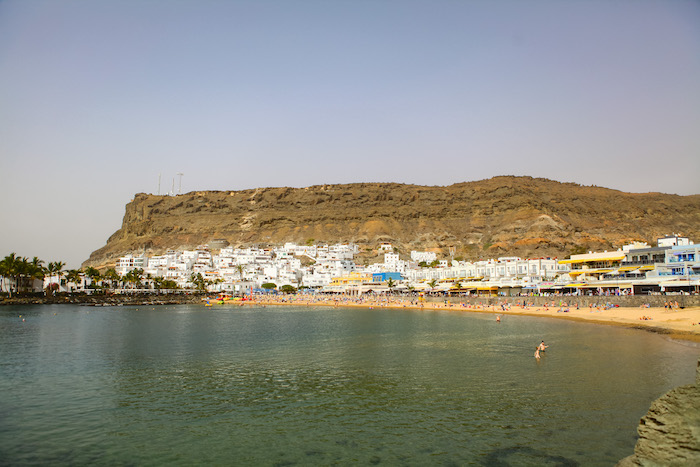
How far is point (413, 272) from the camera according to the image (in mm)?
115312

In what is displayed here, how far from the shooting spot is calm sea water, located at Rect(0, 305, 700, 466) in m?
13.1

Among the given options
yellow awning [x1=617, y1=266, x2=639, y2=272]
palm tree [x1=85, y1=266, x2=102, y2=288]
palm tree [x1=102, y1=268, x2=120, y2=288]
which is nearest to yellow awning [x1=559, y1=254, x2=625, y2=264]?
yellow awning [x1=617, y1=266, x2=639, y2=272]

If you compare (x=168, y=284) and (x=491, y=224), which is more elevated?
(x=491, y=224)

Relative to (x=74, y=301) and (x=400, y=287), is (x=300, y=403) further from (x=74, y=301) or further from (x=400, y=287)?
(x=74, y=301)

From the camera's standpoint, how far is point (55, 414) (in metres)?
17.0

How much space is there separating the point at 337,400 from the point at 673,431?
13.4 m

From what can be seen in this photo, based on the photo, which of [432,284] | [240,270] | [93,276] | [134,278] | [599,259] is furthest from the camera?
[240,270]

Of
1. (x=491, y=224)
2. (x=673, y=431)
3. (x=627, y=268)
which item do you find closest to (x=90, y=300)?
(x=627, y=268)

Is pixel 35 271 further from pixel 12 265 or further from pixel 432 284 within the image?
pixel 432 284

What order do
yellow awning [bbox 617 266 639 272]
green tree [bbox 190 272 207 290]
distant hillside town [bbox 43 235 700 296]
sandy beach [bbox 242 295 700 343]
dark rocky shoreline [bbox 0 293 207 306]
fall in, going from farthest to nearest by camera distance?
green tree [bbox 190 272 207 290] < dark rocky shoreline [bbox 0 293 207 306] < yellow awning [bbox 617 266 639 272] < distant hillside town [bbox 43 235 700 296] < sandy beach [bbox 242 295 700 343]

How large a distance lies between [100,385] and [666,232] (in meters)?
174

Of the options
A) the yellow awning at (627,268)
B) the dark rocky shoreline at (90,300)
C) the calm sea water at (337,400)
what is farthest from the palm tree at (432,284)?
the calm sea water at (337,400)

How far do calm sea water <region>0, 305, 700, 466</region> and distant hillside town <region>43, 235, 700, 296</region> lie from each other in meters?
29.7

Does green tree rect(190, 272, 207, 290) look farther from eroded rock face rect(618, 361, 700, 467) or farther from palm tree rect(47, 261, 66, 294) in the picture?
eroded rock face rect(618, 361, 700, 467)
